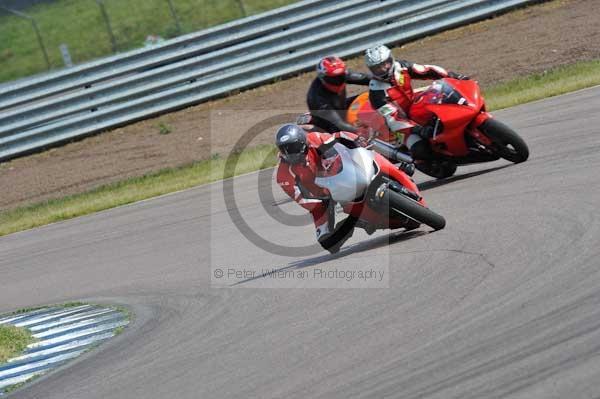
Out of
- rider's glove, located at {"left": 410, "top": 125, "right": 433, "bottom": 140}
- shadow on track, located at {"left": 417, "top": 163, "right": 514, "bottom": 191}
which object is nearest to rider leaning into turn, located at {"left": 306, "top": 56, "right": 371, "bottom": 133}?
rider's glove, located at {"left": 410, "top": 125, "right": 433, "bottom": 140}

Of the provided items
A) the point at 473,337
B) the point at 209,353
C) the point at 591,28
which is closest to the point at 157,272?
the point at 209,353

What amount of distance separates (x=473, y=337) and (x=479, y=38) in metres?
16.9

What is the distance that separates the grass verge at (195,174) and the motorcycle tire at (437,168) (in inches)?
176

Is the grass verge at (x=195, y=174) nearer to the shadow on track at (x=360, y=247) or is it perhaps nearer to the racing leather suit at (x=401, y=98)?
the racing leather suit at (x=401, y=98)

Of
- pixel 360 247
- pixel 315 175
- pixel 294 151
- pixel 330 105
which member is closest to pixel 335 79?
pixel 330 105

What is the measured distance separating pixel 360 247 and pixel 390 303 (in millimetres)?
2542

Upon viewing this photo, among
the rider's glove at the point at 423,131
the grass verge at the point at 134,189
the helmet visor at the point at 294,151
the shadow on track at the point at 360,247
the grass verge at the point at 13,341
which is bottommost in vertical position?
the grass verge at the point at 134,189

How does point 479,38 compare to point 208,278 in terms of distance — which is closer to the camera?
point 208,278

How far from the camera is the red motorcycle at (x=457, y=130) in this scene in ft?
35.5

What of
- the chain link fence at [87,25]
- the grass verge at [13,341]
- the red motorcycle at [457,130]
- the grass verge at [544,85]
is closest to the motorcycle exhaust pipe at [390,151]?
the red motorcycle at [457,130]

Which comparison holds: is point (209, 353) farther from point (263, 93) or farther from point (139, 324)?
point (263, 93)

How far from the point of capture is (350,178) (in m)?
8.45

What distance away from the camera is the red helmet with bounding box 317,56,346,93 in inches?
491

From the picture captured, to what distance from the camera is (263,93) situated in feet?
70.7
